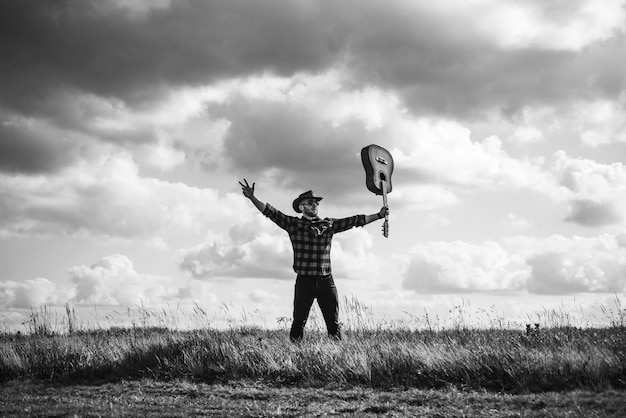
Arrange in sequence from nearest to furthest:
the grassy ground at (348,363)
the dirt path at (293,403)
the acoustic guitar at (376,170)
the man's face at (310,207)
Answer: the dirt path at (293,403) < the grassy ground at (348,363) < the man's face at (310,207) < the acoustic guitar at (376,170)

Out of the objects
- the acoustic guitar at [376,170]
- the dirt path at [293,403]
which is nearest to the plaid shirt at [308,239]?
the acoustic guitar at [376,170]

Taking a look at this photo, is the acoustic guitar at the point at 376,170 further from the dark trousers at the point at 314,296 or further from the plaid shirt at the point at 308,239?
the dark trousers at the point at 314,296

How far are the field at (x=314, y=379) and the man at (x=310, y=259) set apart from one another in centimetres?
57

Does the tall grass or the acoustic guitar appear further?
the acoustic guitar

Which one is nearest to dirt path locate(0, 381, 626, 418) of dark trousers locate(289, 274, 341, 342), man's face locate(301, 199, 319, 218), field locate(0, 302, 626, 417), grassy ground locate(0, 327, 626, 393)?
field locate(0, 302, 626, 417)

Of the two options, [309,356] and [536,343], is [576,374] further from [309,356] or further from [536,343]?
[309,356]

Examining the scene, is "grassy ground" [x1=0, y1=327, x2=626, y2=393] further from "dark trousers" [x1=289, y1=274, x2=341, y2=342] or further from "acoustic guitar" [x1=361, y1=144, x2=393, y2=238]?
"acoustic guitar" [x1=361, y1=144, x2=393, y2=238]

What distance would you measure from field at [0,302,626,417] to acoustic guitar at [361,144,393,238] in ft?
10.2

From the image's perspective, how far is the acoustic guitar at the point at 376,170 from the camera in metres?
11.9

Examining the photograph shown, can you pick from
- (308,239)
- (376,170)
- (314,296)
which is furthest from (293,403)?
(376,170)

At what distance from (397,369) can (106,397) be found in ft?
13.4

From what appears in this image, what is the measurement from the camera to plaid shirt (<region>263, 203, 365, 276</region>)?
10.9 m

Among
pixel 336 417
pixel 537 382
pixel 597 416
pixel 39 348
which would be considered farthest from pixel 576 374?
pixel 39 348

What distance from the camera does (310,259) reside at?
35.8 feet
